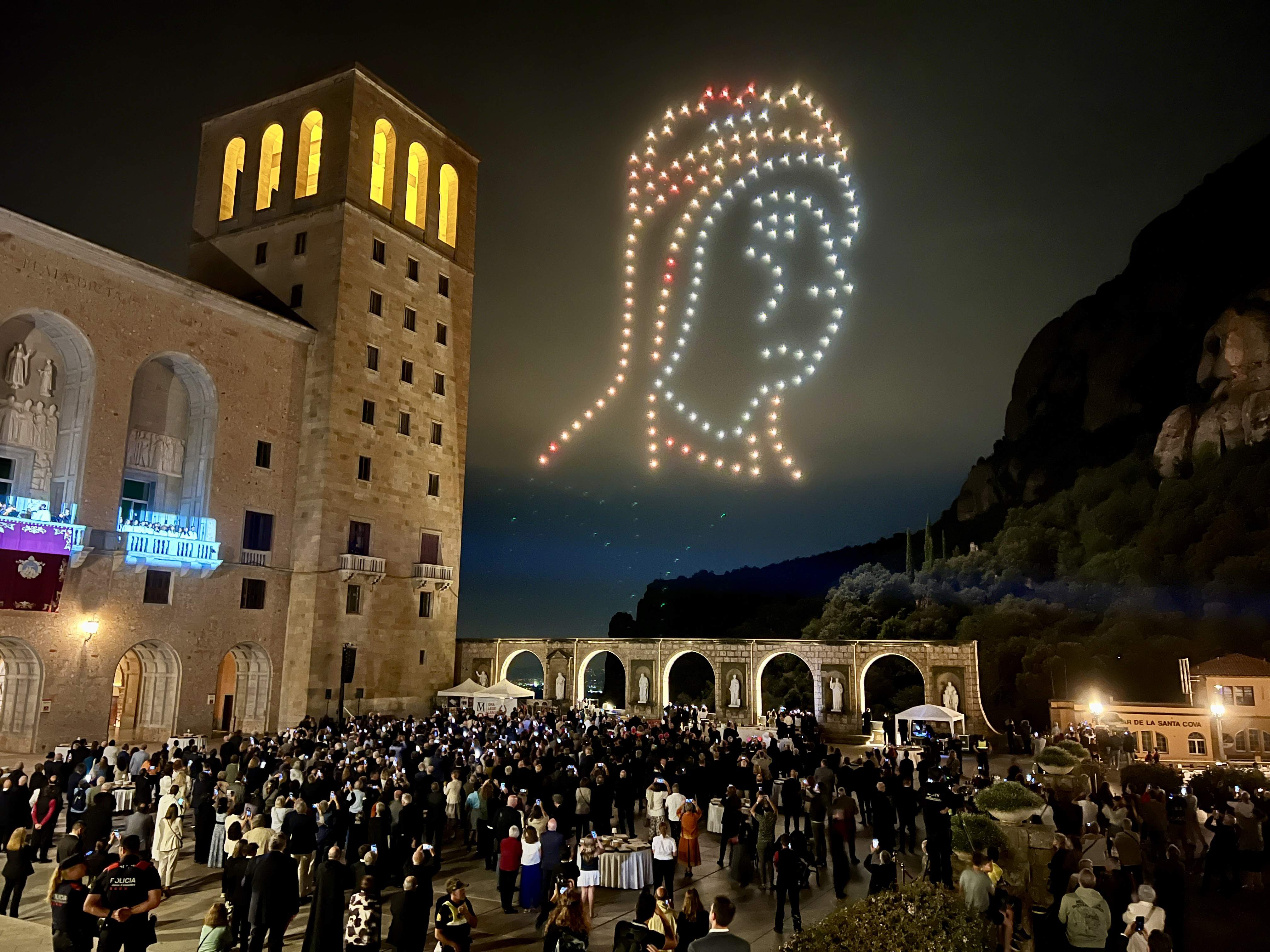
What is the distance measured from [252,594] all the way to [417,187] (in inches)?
811

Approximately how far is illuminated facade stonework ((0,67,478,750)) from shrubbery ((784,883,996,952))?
26.1m

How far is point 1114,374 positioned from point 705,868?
65580 millimetres

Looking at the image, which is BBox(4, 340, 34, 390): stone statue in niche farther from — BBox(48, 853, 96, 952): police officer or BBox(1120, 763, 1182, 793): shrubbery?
BBox(1120, 763, 1182, 793): shrubbery

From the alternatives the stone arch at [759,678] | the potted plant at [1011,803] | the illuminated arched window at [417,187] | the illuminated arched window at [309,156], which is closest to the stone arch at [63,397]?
the illuminated arched window at [309,156]

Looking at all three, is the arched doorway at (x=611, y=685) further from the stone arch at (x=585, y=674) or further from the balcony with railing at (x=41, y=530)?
the balcony with railing at (x=41, y=530)

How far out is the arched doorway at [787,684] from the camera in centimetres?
4903

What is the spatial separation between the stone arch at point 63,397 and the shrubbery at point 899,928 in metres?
27.6

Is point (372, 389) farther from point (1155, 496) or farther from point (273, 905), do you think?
point (1155, 496)

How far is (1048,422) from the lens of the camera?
72.4m

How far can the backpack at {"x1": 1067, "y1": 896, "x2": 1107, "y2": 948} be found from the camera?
8766mm

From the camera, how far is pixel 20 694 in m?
26.0

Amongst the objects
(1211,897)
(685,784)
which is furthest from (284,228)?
(1211,897)

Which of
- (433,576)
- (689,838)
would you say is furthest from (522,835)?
(433,576)

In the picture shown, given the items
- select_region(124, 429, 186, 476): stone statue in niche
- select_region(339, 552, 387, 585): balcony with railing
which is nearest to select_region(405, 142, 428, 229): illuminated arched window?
select_region(124, 429, 186, 476): stone statue in niche
